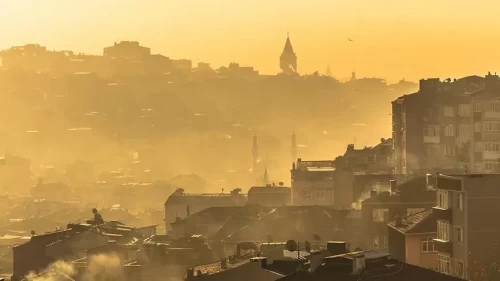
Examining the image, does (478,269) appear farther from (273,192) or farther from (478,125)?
(273,192)

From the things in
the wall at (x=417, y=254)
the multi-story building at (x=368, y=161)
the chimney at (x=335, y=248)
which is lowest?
the wall at (x=417, y=254)

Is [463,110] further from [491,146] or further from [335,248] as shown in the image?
[335,248]

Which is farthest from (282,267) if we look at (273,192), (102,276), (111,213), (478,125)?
(111,213)

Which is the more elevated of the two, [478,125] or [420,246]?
[478,125]

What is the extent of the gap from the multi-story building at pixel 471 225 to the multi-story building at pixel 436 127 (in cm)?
4286

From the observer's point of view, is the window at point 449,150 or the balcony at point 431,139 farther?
the balcony at point 431,139

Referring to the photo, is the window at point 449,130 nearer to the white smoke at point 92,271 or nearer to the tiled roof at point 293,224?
the tiled roof at point 293,224

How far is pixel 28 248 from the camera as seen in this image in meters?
73.8

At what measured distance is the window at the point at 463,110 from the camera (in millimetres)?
94625

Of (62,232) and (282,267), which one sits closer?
(282,267)

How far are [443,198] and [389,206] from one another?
54.1 ft

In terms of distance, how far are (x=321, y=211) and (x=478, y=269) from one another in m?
31.0

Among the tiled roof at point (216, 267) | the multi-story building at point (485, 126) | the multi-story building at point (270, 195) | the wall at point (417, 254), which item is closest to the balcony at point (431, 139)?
the multi-story building at point (485, 126)

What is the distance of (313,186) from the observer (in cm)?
10212
